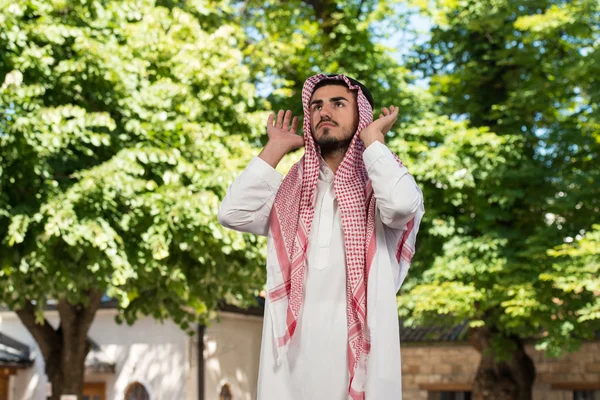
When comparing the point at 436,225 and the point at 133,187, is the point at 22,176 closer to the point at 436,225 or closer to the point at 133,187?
the point at 133,187

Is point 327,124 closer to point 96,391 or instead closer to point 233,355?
point 96,391

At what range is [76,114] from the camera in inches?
412

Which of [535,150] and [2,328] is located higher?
[535,150]

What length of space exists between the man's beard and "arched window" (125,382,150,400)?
20.5m

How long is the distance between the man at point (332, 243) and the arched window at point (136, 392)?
2044cm

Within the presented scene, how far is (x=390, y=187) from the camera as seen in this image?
3.39 metres

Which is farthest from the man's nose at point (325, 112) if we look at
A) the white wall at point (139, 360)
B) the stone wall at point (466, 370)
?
the white wall at point (139, 360)

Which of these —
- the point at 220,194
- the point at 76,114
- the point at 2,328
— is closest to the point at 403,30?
the point at 220,194

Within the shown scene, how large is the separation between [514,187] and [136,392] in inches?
453

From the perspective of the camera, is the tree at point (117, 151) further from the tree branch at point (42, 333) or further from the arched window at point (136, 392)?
the arched window at point (136, 392)

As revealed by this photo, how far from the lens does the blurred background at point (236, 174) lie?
428 inches

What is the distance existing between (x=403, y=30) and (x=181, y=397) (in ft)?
33.8

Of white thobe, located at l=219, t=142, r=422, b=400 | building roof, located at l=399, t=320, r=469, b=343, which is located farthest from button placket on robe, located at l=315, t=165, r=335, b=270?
building roof, located at l=399, t=320, r=469, b=343

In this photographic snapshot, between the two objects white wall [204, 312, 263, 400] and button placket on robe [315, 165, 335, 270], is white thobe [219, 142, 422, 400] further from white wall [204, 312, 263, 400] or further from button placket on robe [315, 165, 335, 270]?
white wall [204, 312, 263, 400]
